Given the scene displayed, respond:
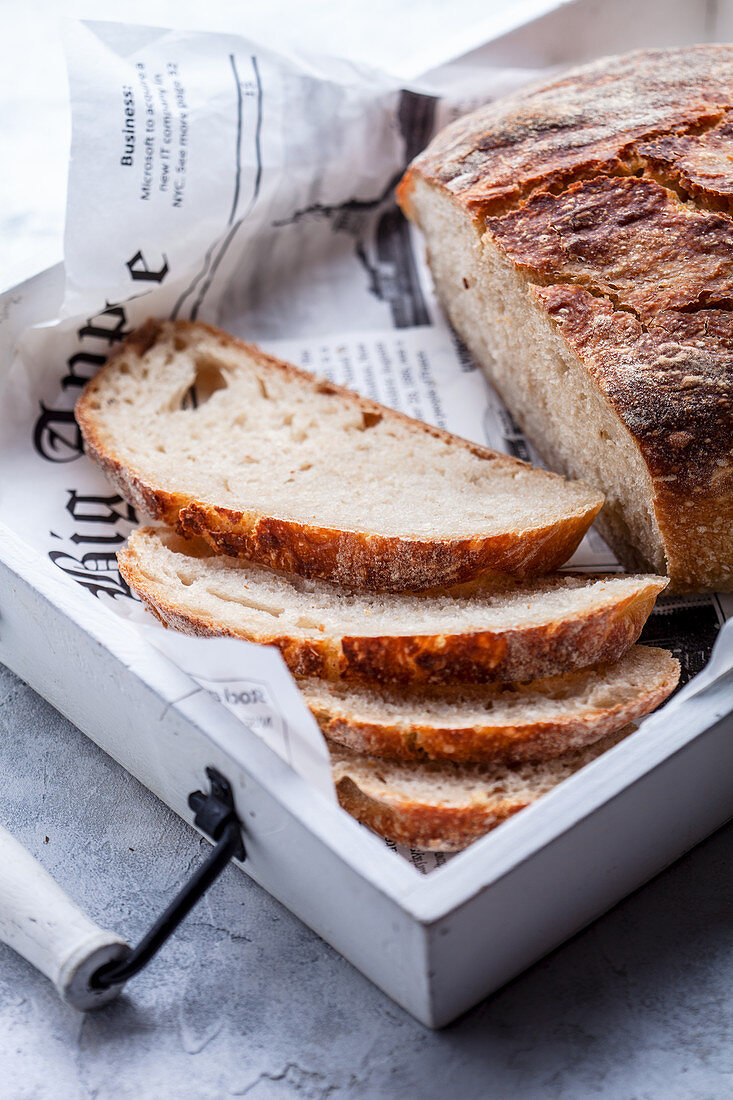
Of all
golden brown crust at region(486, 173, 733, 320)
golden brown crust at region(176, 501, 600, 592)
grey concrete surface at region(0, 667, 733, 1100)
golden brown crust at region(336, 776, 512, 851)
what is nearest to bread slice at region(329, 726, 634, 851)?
golden brown crust at region(336, 776, 512, 851)

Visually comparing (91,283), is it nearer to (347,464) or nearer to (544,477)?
(347,464)

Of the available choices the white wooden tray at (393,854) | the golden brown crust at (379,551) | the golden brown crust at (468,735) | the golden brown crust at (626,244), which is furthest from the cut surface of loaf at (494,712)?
the golden brown crust at (626,244)

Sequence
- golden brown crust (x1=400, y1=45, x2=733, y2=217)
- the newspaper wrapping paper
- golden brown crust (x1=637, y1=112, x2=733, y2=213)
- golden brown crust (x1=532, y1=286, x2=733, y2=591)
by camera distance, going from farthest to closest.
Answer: the newspaper wrapping paper → golden brown crust (x1=400, y1=45, x2=733, y2=217) → golden brown crust (x1=637, y1=112, x2=733, y2=213) → golden brown crust (x1=532, y1=286, x2=733, y2=591)

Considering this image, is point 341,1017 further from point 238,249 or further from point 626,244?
point 238,249

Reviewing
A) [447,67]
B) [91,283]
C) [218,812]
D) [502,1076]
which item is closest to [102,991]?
[218,812]

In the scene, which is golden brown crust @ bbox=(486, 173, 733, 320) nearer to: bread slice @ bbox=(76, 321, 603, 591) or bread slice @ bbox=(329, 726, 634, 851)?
bread slice @ bbox=(76, 321, 603, 591)

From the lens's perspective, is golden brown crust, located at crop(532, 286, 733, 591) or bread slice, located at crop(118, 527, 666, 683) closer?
bread slice, located at crop(118, 527, 666, 683)

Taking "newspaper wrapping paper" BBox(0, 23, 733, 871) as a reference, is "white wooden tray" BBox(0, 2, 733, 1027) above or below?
below

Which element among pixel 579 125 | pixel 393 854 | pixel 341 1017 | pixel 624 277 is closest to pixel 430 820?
pixel 393 854
